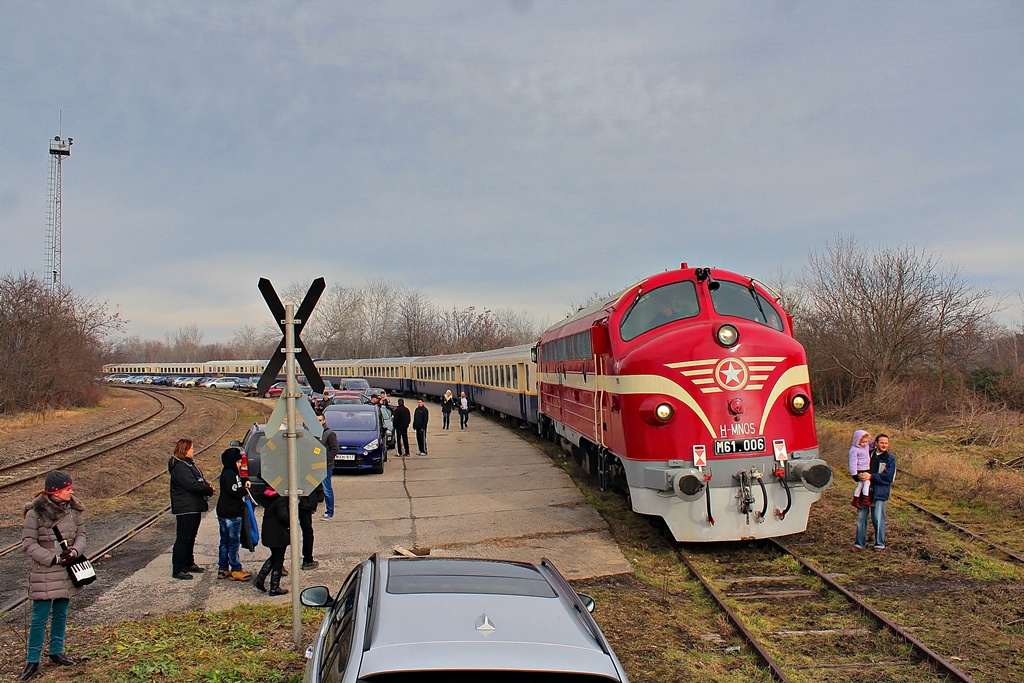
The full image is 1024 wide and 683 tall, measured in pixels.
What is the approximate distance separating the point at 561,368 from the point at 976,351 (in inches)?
763

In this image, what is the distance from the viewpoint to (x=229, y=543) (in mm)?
9367

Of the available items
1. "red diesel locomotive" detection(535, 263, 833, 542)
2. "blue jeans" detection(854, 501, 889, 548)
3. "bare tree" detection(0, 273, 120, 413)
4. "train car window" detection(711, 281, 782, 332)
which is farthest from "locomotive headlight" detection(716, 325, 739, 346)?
"bare tree" detection(0, 273, 120, 413)

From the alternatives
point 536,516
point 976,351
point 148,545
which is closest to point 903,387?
point 976,351

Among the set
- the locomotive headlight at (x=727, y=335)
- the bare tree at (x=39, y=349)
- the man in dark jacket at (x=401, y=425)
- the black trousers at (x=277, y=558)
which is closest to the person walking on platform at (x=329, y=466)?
the black trousers at (x=277, y=558)

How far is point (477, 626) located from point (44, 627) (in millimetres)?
4978

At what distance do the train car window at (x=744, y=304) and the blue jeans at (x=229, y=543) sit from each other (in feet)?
21.6

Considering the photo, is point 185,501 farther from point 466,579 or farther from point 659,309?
point 659,309

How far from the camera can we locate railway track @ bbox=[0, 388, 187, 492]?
1856 cm

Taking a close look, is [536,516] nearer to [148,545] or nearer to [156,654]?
[148,545]

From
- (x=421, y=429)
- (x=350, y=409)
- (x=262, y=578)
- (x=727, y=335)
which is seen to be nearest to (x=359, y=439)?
(x=350, y=409)

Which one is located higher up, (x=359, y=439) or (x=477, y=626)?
(x=477, y=626)

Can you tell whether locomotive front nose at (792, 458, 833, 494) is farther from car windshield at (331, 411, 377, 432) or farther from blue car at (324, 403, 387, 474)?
car windshield at (331, 411, 377, 432)

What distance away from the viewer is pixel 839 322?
3102 centimetres

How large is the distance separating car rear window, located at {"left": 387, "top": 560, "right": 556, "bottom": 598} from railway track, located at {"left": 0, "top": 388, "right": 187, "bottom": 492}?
15.9 m
